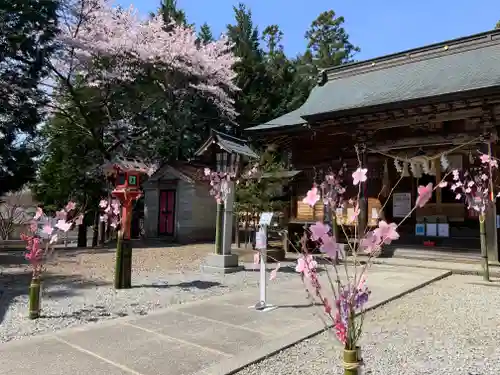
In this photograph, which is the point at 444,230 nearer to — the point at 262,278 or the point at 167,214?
the point at 262,278

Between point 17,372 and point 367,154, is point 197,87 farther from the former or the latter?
point 17,372

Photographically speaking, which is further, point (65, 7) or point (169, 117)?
point (169, 117)

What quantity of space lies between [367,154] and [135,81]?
38.8 ft

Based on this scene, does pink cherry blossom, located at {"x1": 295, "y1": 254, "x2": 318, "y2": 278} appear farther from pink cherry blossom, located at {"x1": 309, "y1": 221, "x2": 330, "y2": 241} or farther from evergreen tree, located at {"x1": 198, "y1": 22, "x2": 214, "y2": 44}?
evergreen tree, located at {"x1": 198, "y1": 22, "x2": 214, "y2": 44}

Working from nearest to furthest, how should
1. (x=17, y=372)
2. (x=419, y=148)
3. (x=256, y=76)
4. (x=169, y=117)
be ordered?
(x=17, y=372) < (x=419, y=148) < (x=169, y=117) < (x=256, y=76)

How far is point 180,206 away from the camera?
17.1m

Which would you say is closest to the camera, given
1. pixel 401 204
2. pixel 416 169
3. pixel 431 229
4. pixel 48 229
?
pixel 48 229

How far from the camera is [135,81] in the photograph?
730 inches

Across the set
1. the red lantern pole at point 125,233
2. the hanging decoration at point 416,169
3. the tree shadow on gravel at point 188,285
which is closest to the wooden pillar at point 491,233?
the hanging decoration at point 416,169

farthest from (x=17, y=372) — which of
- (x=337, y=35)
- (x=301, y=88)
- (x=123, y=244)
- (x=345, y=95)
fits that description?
(x=337, y=35)

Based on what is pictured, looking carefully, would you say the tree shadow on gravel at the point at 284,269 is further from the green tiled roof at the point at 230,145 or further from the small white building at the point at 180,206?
the small white building at the point at 180,206

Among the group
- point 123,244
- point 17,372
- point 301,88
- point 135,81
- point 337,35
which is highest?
point 337,35

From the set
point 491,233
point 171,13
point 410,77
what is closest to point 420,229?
point 491,233

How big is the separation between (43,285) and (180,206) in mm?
9801
